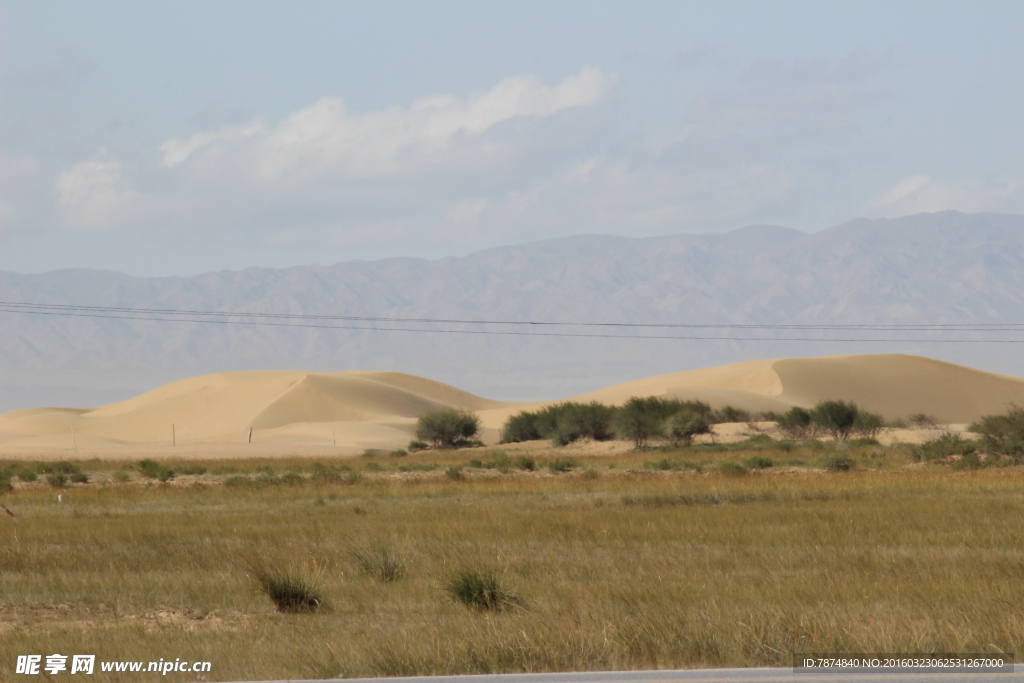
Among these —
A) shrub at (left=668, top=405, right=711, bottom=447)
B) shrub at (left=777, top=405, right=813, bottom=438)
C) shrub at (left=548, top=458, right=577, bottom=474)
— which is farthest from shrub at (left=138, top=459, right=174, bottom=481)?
shrub at (left=777, top=405, right=813, bottom=438)

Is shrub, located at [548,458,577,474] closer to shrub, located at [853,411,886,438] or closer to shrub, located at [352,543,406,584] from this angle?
shrub, located at [352,543,406,584]

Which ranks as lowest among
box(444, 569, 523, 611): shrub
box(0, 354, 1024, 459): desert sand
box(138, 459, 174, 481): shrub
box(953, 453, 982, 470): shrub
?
box(953, 453, 982, 470): shrub

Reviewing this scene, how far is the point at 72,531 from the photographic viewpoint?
19.5 metres

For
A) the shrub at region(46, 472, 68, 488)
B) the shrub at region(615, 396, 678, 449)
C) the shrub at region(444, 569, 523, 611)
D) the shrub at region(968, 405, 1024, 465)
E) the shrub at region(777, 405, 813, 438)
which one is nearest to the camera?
the shrub at region(444, 569, 523, 611)

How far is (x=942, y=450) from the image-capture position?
4178cm

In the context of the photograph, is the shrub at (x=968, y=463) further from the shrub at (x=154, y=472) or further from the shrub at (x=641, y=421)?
the shrub at (x=154, y=472)

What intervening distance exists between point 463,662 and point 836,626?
353 centimetres

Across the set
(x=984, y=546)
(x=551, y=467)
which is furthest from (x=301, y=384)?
(x=984, y=546)

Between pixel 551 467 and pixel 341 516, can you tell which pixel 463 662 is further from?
pixel 551 467

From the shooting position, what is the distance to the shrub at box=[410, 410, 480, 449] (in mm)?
82062

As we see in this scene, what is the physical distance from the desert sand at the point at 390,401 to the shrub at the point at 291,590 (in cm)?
8160

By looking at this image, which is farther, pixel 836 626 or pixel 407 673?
pixel 836 626

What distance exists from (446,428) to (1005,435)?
46.4 meters

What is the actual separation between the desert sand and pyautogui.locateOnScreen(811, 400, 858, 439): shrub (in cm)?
3583
